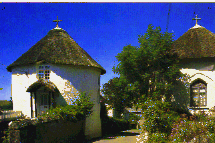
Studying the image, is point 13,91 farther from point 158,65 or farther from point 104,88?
point 158,65

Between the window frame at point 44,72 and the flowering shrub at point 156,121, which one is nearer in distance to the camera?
the flowering shrub at point 156,121

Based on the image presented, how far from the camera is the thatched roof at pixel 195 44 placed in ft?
52.4

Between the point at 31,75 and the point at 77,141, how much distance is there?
6.10 meters

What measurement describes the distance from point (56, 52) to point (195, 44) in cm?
1054

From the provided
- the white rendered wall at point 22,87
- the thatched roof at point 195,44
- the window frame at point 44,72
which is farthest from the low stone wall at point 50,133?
the thatched roof at point 195,44

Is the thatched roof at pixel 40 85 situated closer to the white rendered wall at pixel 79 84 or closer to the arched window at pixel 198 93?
the white rendered wall at pixel 79 84

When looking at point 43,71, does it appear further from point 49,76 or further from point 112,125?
point 112,125

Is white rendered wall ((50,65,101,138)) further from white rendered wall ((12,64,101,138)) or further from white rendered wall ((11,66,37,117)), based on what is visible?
white rendered wall ((11,66,37,117))

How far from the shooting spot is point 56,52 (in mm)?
18203

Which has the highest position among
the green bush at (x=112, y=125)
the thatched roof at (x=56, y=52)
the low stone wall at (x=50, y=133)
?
the thatched roof at (x=56, y=52)

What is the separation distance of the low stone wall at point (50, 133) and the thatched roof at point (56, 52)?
4.90 meters

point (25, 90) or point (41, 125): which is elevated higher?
point (25, 90)

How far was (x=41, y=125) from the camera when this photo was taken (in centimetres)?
1355

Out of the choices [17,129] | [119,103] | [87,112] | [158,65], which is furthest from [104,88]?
[17,129]
